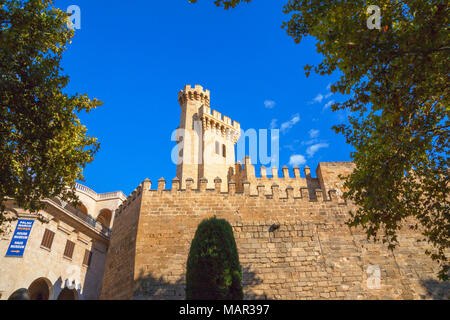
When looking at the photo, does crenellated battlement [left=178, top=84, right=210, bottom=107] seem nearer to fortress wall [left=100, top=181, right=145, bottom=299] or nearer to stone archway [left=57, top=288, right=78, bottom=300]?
fortress wall [left=100, top=181, right=145, bottom=299]

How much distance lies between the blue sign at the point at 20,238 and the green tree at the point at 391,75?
17872 millimetres

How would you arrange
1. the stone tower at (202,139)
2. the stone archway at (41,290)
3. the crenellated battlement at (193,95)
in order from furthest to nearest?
the crenellated battlement at (193,95)
the stone tower at (202,139)
the stone archway at (41,290)

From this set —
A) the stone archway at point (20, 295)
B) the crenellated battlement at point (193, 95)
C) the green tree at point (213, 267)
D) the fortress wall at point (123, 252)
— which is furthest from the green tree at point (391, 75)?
the crenellated battlement at point (193, 95)

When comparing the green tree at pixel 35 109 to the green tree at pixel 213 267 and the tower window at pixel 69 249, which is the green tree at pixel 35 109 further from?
the tower window at pixel 69 249

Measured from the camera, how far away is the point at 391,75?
735cm

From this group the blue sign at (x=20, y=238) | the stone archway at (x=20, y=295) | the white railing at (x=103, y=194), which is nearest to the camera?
the stone archway at (x=20, y=295)

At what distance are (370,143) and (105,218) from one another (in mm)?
26251

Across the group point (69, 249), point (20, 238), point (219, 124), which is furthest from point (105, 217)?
point (219, 124)

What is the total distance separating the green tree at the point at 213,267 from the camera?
8.98 m

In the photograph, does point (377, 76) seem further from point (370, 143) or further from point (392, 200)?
point (392, 200)

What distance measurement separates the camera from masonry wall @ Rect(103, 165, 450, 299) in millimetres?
12758

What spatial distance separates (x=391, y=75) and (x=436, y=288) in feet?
36.0

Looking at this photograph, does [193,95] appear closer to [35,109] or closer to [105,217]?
[105,217]
